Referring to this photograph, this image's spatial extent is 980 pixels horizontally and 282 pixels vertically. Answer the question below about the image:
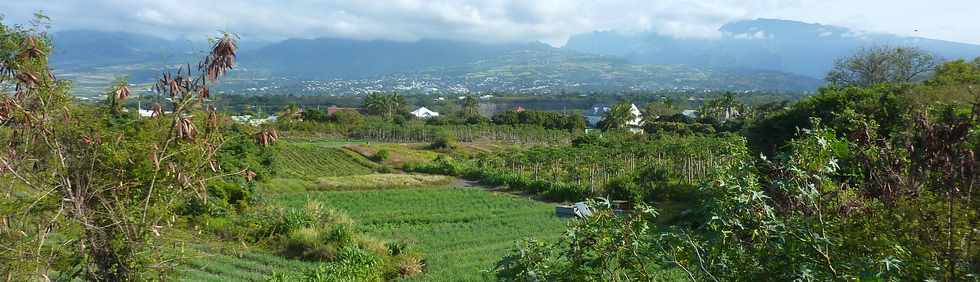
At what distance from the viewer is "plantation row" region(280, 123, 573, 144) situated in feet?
221

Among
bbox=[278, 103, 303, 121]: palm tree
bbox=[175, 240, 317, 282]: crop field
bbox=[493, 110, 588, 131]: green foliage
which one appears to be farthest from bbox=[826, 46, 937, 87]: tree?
bbox=[278, 103, 303, 121]: palm tree

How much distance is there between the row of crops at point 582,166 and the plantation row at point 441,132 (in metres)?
21.6

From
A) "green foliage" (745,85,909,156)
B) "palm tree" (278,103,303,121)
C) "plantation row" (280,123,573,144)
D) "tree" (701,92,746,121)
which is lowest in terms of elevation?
"plantation row" (280,123,573,144)

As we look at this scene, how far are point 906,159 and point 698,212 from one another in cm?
116

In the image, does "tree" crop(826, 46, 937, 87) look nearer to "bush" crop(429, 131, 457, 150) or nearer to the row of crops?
the row of crops

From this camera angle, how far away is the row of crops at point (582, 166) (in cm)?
2906

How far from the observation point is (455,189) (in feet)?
107

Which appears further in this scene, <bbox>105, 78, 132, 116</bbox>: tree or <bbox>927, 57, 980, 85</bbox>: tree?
<bbox>927, 57, 980, 85</bbox>: tree

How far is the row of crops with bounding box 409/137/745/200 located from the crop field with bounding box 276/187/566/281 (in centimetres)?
250

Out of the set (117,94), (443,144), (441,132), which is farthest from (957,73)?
(441,132)

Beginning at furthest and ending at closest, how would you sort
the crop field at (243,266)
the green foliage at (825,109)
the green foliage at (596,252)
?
1. the green foliage at (825,109)
2. the crop field at (243,266)
3. the green foliage at (596,252)

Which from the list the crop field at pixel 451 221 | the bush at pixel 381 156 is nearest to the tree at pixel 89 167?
the crop field at pixel 451 221

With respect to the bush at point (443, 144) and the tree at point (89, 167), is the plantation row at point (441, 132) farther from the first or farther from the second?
the tree at point (89, 167)

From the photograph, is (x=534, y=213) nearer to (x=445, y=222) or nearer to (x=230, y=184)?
(x=445, y=222)
